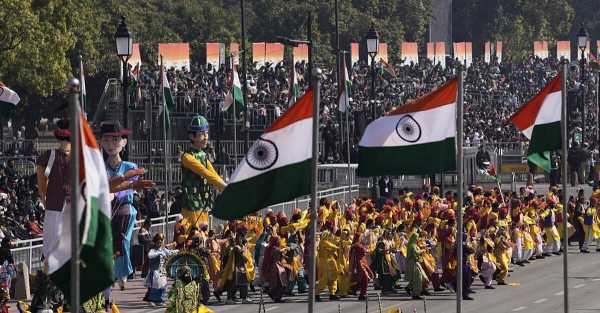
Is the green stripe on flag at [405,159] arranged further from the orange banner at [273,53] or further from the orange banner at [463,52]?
the orange banner at [463,52]

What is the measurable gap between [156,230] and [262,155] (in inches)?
716

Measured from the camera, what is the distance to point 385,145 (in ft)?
67.6

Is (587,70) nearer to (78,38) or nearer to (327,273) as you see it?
(78,38)

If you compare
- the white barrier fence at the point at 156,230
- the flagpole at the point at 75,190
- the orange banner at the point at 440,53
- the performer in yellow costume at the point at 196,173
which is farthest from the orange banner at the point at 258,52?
the flagpole at the point at 75,190

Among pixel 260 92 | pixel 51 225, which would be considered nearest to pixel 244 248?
pixel 51 225

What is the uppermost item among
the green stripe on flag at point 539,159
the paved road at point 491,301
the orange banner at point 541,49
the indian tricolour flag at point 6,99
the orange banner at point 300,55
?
the orange banner at point 541,49

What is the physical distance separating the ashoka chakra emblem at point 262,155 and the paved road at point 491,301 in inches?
487

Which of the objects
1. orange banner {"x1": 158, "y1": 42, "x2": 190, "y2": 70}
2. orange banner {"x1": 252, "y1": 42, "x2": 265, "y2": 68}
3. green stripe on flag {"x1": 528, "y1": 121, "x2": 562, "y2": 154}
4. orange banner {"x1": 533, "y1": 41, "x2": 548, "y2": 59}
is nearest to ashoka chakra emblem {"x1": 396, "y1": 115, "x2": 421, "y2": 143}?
green stripe on flag {"x1": 528, "y1": 121, "x2": 562, "y2": 154}

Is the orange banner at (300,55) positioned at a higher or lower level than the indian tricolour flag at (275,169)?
higher

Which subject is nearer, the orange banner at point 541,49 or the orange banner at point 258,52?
the orange banner at point 258,52

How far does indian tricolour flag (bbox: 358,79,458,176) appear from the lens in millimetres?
20609

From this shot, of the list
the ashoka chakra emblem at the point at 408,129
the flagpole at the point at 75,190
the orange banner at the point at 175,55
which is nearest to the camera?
the flagpole at the point at 75,190

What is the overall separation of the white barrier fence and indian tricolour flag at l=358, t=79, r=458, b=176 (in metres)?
6.30

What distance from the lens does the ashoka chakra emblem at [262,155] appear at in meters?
18.4
